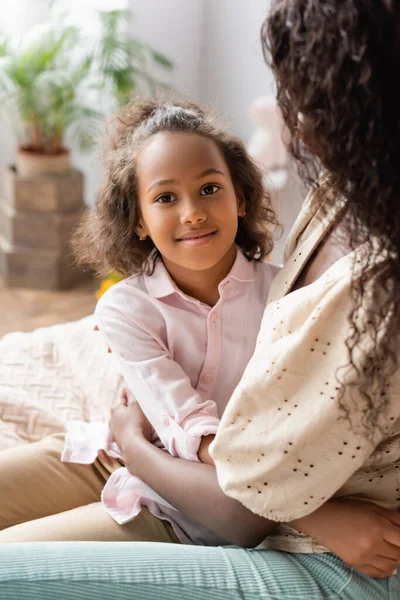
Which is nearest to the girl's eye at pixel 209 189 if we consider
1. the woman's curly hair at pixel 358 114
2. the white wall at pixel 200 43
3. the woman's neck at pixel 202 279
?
the woman's neck at pixel 202 279

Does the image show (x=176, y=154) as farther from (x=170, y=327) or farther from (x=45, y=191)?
(x=45, y=191)

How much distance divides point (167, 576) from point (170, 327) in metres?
0.45

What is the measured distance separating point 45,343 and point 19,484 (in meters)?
0.59

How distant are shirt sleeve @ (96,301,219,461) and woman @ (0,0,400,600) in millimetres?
56

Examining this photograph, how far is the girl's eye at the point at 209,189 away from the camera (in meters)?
1.42

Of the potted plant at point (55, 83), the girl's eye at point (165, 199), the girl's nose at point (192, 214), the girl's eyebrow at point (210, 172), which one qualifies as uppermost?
the potted plant at point (55, 83)

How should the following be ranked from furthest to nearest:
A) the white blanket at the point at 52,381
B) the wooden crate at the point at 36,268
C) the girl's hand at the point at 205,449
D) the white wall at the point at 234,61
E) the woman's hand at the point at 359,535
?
the white wall at the point at 234,61 → the wooden crate at the point at 36,268 → the white blanket at the point at 52,381 → the girl's hand at the point at 205,449 → the woman's hand at the point at 359,535

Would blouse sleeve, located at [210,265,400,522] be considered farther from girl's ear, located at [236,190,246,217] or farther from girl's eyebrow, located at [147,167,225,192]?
girl's ear, located at [236,190,246,217]

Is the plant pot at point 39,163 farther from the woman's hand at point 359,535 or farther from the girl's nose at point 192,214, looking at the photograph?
the woman's hand at point 359,535

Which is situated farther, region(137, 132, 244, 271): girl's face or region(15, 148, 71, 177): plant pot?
region(15, 148, 71, 177): plant pot

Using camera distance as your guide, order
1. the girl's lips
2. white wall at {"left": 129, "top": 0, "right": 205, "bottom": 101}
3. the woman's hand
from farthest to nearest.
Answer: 1. white wall at {"left": 129, "top": 0, "right": 205, "bottom": 101}
2. the girl's lips
3. the woman's hand

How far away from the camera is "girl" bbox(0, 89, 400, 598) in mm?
1290

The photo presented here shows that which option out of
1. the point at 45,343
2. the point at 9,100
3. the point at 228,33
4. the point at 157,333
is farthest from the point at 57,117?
the point at 157,333

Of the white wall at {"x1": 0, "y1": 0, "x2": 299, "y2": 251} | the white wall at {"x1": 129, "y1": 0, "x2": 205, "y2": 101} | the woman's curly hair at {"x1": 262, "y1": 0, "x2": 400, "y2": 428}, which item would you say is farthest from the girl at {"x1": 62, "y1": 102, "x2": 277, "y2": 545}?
the white wall at {"x1": 129, "y1": 0, "x2": 205, "y2": 101}
